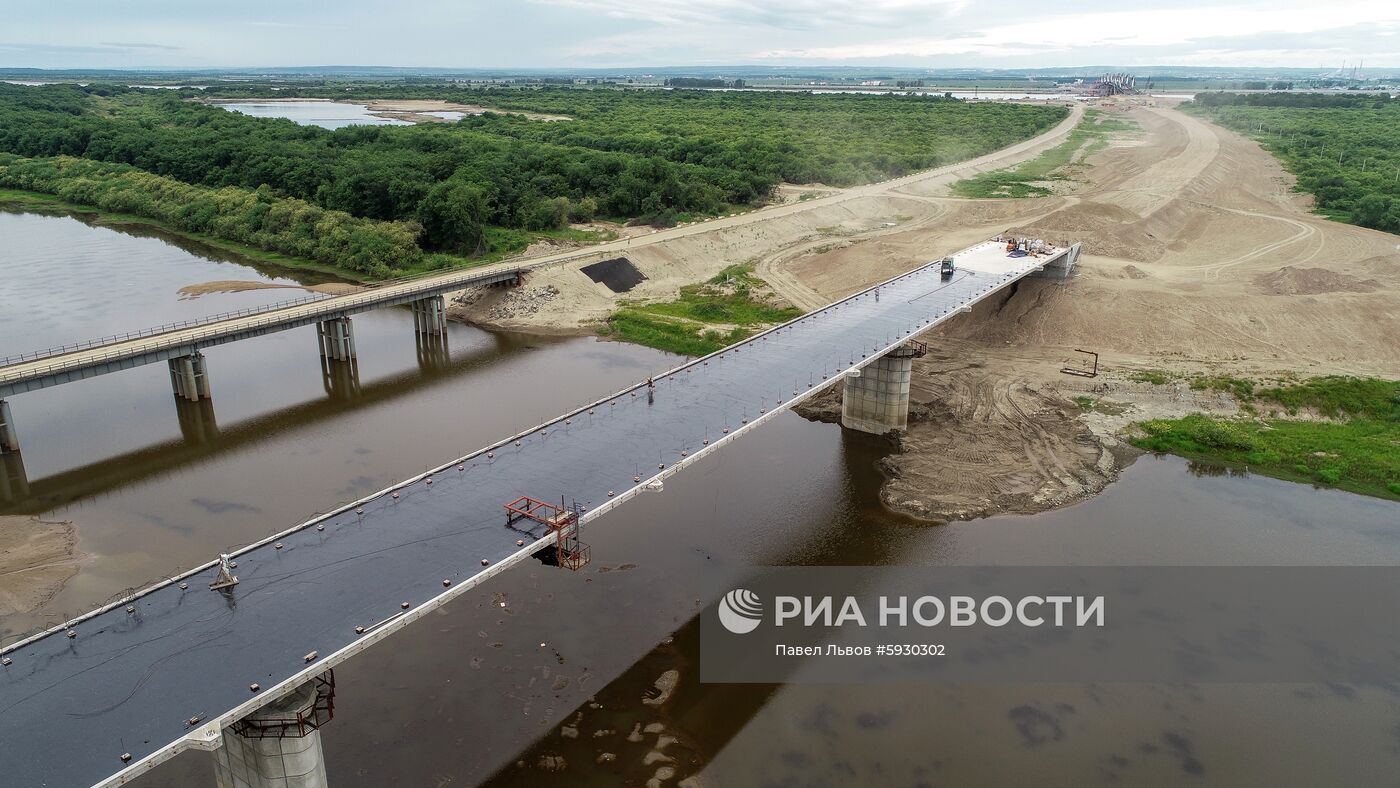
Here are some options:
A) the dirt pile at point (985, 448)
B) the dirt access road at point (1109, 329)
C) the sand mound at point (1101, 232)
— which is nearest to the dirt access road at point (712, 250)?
the dirt access road at point (1109, 329)

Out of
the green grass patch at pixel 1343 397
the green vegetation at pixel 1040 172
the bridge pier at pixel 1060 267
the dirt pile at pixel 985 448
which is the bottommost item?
the dirt pile at pixel 985 448

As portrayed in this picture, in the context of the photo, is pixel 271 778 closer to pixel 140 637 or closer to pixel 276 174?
pixel 140 637

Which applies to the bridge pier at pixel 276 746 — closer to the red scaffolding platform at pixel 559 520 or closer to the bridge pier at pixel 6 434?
the red scaffolding platform at pixel 559 520

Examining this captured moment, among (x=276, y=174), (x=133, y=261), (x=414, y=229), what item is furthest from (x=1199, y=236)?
(x=133, y=261)

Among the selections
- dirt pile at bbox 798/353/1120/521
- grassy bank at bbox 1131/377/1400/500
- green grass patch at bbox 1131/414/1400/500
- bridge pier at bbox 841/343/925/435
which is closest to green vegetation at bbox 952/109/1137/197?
grassy bank at bbox 1131/377/1400/500

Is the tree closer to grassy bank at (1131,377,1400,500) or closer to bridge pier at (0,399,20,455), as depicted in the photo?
bridge pier at (0,399,20,455)

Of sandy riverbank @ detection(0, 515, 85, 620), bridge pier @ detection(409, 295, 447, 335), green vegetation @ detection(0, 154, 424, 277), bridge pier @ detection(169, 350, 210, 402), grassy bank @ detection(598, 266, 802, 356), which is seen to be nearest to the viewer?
sandy riverbank @ detection(0, 515, 85, 620)

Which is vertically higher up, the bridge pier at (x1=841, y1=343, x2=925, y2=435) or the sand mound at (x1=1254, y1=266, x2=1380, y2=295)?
the sand mound at (x1=1254, y1=266, x2=1380, y2=295)

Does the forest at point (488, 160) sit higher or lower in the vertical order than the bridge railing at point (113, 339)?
higher
